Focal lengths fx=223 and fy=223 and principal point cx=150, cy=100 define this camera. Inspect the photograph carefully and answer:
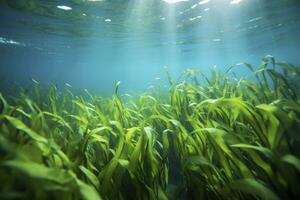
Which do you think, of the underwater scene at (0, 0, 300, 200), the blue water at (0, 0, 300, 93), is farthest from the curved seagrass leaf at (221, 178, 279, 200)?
the blue water at (0, 0, 300, 93)

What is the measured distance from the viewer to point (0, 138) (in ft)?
4.02

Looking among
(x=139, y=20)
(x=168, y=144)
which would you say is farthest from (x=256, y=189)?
(x=139, y=20)

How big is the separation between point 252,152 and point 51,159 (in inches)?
66.3

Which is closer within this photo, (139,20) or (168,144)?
(168,144)

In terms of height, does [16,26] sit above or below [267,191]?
above

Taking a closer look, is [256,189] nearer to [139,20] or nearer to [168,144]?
[168,144]

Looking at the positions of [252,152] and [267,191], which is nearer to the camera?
Answer: [267,191]

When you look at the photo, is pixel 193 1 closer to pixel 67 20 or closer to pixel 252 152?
pixel 67 20

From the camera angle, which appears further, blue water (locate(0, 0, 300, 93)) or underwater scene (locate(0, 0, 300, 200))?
blue water (locate(0, 0, 300, 93))

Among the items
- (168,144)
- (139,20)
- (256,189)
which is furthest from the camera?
(139,20)

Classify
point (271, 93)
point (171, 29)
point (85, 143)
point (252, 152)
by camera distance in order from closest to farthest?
point (252, 152) < point (85, 143) < point (271, 93) < point (171, 29)

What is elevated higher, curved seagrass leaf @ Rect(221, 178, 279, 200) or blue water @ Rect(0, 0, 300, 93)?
blue water @ Rect(0, 0, 300, 93)

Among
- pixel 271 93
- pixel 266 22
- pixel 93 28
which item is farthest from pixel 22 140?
pixel 266 22

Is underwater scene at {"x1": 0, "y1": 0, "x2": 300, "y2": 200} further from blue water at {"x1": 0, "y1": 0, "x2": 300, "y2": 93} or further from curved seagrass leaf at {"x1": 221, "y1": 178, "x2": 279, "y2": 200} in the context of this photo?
blue water at {"x1": 0, "y1": 0, "x2": 300, "y2": 93}
